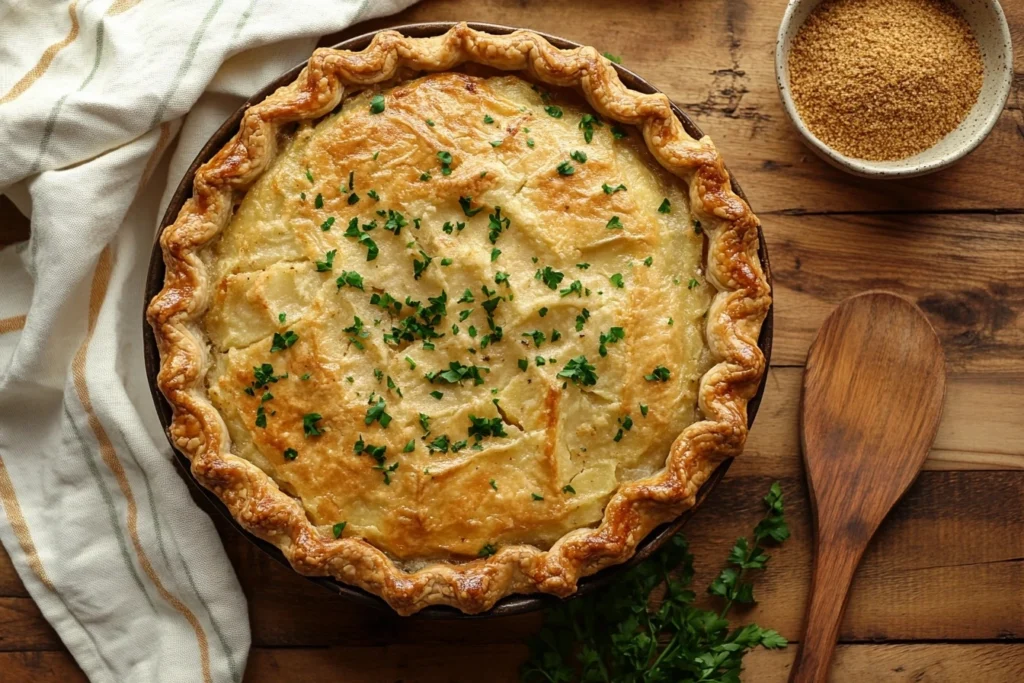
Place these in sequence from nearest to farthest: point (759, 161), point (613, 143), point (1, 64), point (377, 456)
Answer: point (377, 456) < point (613, 143) < point (1, 64) < point (759, 161)

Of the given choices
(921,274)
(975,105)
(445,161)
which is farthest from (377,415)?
(975,105)

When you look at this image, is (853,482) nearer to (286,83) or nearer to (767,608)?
(767,608)

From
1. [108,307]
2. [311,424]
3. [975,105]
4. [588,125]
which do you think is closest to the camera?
[311,424]

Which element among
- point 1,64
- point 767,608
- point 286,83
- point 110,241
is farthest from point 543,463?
point 1,64

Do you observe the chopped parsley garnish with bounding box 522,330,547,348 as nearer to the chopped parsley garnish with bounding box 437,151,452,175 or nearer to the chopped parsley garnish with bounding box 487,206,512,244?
the chopped parsley garnish with bounding box 487,206,512,244

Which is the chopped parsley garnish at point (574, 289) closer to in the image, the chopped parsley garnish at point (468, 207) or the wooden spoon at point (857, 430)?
the chopped parsley garnish at point (468, 207)

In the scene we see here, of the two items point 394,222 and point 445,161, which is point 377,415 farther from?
point 445,161

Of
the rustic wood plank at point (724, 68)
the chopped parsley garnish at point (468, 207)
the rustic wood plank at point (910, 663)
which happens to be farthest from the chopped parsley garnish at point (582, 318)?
the rustic wood plank at point (910, 663)
